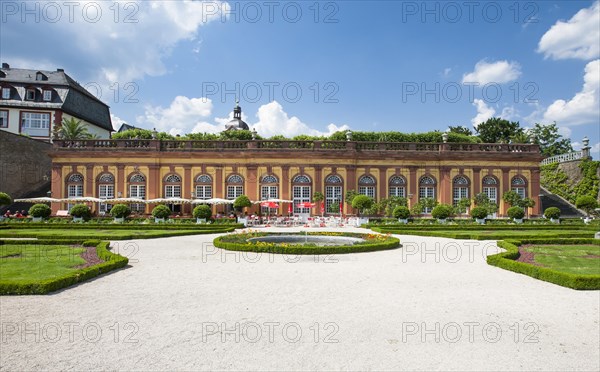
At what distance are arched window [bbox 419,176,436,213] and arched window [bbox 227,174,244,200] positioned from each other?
1828 cm

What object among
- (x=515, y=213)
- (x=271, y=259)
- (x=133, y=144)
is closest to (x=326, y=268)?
(x=271, y=259)

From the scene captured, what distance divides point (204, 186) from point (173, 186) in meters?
3.18

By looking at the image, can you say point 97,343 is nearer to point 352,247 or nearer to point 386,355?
point 386,355

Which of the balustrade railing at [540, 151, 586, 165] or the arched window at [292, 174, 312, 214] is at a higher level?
the balustrade railing at [540, 151, 586, 165]

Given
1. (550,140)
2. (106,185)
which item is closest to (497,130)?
(550,140)

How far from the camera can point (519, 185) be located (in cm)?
3775

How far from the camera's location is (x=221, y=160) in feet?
123

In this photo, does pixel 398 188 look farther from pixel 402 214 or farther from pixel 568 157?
pixel 568 157

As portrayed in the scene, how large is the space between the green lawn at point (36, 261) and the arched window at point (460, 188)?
33878 mm

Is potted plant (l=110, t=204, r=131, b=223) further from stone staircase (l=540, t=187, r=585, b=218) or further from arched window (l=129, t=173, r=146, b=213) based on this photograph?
stone staircase (l=540, t=187, r=585, b=218)

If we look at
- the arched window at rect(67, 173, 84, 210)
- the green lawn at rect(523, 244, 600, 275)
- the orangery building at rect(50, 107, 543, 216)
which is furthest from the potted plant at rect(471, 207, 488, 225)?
the arched window at rect(67, 173, 84, 210)

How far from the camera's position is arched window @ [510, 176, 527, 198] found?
3775cm

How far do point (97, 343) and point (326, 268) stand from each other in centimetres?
710

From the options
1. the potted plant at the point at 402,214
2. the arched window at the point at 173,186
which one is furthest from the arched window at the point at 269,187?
the potted plant at the point at 402,214
